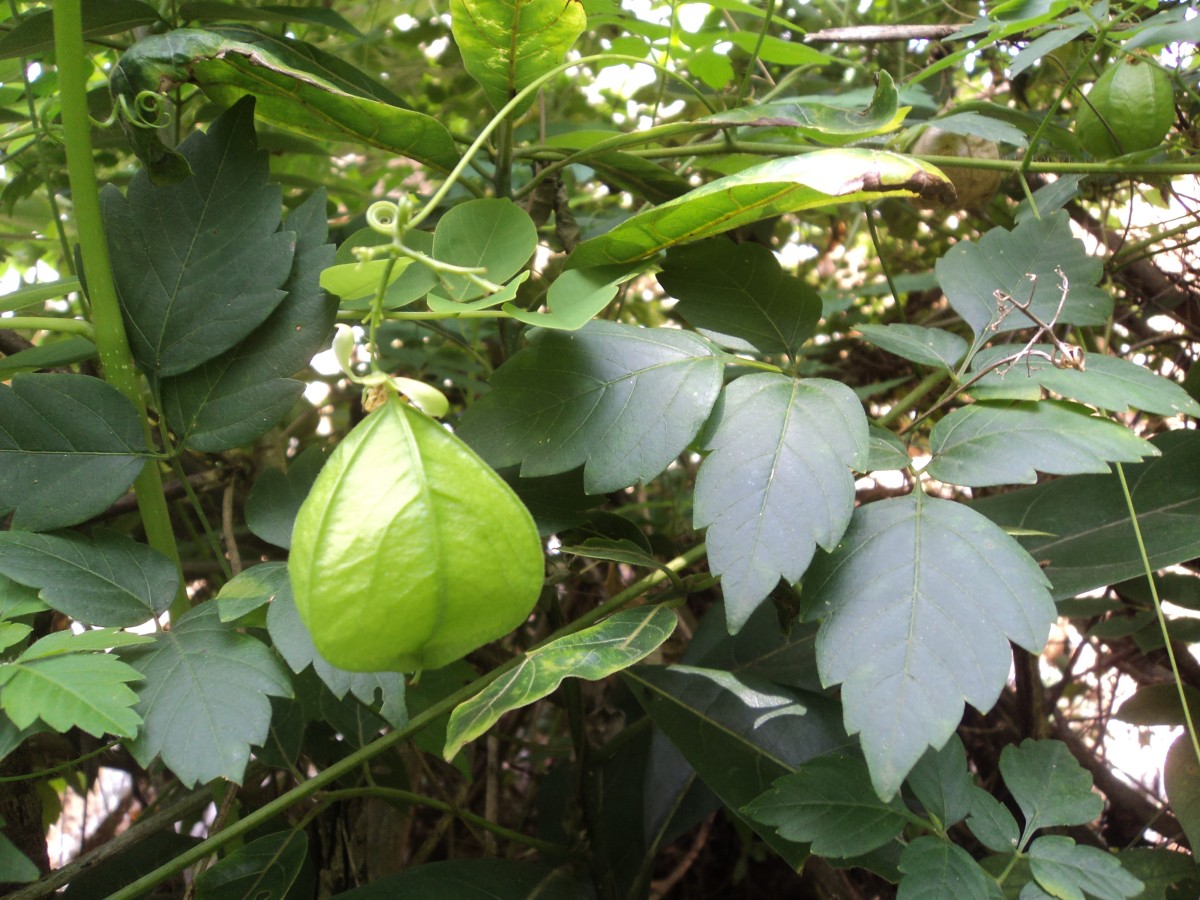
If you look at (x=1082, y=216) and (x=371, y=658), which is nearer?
(x=371, y=658)

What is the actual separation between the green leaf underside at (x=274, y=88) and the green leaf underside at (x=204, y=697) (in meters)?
0.39

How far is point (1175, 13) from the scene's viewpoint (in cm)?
77

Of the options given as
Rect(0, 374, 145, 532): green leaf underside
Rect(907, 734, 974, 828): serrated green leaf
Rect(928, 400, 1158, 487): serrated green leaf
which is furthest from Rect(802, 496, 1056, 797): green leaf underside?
Rect(0, 374, 145, 532): green leaf underside

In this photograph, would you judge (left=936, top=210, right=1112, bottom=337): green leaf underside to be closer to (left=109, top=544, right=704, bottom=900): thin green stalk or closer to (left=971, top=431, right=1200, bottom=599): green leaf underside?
(left=971, top=431, right=1200, bottom=599): green leaf underside

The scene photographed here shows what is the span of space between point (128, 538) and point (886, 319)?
120 centimetres

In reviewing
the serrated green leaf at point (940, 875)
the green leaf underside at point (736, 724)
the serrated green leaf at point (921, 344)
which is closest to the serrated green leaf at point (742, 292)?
the serrated green leaf at point (921, 344)

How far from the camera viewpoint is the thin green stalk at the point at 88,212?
0.68 metres

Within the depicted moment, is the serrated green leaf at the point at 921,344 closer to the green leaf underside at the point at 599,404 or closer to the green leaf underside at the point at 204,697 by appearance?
the green leaf underside at the point at 599,404

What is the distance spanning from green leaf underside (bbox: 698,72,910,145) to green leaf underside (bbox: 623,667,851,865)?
1.48 ft

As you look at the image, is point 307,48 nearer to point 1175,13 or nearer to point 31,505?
point 31,505

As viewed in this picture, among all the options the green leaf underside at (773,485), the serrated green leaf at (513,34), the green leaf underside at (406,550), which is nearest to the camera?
the green leaf underside at (406,550)

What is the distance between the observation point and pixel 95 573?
64 centimetres

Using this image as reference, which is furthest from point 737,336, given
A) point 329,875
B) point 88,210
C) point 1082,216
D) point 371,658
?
point 1082,216

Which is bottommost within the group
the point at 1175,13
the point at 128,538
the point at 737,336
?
the point at 128,538
